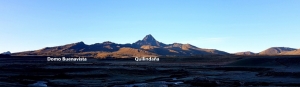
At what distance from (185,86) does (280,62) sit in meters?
54.3

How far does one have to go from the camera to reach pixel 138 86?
34094 millimetres

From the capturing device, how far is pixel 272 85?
113 ft

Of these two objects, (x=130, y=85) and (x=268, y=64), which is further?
(x=268, y=64)

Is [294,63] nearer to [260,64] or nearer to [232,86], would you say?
[260,64]

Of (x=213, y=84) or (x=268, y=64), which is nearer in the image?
(x=213, y=84)

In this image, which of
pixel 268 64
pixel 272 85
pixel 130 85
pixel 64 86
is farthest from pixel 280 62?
pixel 64 86

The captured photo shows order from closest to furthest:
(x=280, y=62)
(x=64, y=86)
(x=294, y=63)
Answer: (x=64, y=86) < (x=294, y=63) < (x=280, y=62)

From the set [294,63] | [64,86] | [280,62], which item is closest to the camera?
[64,86]

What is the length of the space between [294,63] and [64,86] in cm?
5913

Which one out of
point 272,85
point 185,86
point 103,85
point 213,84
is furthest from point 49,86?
point 272,85

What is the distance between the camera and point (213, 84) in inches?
1380

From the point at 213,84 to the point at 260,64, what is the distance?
1989 inches

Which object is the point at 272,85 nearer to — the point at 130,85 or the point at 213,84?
the point at 213,84

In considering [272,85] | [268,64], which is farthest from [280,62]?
[272,85]
